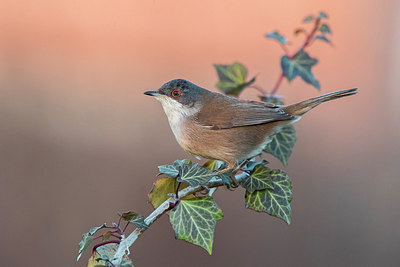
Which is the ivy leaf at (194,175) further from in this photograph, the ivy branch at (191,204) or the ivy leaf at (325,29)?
the ivy leaf at (325,29)

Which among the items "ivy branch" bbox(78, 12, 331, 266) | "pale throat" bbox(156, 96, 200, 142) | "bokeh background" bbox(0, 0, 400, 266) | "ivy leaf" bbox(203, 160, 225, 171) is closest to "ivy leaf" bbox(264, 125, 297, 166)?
"ivy branch" bbox(78, 12, 331, 266)

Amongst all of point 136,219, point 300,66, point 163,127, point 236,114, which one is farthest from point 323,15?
point 163,127

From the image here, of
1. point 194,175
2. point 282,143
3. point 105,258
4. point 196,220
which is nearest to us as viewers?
point 105,258

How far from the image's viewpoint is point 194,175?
160 cm

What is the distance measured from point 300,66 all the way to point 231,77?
389 mm

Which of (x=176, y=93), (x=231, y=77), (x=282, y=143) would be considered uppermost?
(x=231, y=77)

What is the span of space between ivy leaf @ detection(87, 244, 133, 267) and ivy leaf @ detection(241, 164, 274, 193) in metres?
0.59

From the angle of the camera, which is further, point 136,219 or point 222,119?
point 222,119

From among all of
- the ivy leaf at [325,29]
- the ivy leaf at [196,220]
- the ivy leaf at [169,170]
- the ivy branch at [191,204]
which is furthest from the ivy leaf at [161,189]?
the ivy leaf at [325,29]

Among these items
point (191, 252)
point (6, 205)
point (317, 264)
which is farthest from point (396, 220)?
point (6, 205)

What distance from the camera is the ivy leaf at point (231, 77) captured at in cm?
261

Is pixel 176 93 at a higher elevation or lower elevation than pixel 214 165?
higher

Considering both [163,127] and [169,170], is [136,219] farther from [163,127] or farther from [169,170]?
[163,127]

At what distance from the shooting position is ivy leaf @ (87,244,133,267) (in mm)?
1342
